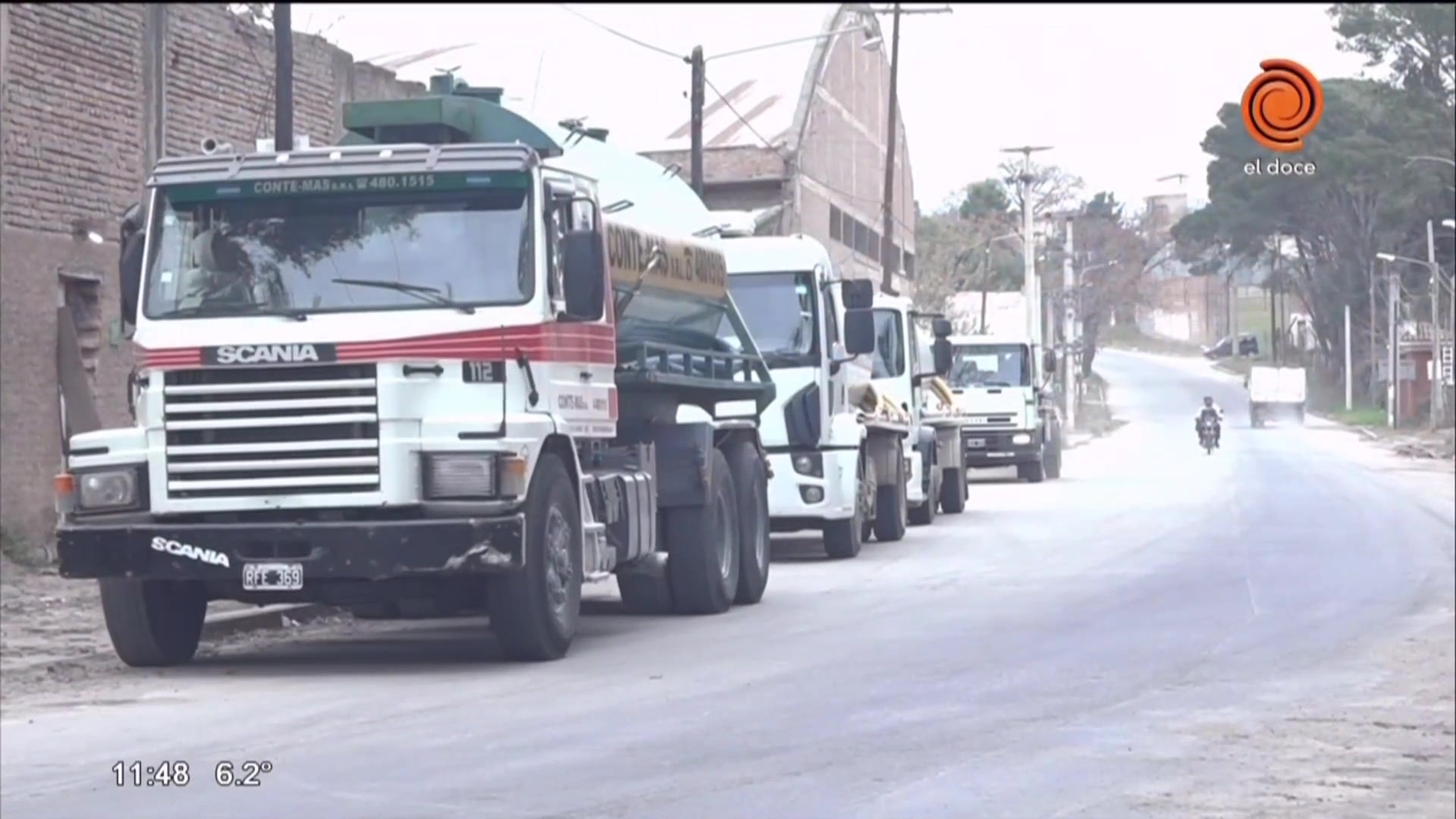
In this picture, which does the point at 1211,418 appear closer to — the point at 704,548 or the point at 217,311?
the point at 704,548

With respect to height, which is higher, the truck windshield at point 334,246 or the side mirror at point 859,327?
the truck windshield at point 334,246

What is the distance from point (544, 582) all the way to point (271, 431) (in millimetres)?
1855

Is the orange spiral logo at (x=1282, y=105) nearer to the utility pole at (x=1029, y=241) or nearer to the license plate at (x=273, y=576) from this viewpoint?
the utility pole at (x=1029, y=241)

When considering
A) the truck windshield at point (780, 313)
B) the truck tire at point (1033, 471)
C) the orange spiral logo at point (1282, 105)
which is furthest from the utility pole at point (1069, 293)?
the truck tire at point (1033, 471)

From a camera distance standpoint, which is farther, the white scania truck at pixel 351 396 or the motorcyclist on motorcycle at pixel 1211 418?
the motorcyclist on motorcycle at pixel 1211 418

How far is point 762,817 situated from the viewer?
7965 millimetres

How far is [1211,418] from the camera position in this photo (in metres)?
41.0

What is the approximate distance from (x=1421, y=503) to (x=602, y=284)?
75.3 ft

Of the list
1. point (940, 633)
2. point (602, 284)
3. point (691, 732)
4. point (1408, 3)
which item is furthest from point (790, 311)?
point (1408, 3)

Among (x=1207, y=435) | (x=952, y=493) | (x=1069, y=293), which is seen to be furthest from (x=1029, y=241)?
(x=1207, y=435)

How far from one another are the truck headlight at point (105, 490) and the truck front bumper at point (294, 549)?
0.14 metres

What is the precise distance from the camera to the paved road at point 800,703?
334 inches

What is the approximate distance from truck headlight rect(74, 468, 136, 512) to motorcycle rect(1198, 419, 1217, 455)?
100ft

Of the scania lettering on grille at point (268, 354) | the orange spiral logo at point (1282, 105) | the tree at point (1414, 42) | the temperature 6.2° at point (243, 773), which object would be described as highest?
the tree at point (1414, 42)
